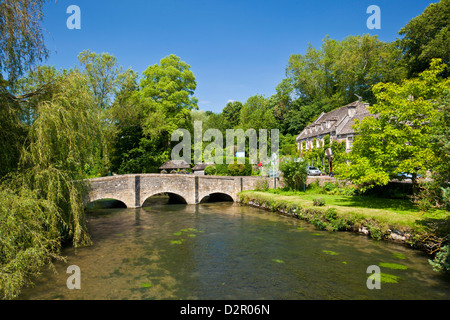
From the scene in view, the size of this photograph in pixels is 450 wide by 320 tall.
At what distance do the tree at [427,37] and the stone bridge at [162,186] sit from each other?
2146cm

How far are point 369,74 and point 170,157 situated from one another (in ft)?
112

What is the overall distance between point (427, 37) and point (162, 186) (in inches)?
1333

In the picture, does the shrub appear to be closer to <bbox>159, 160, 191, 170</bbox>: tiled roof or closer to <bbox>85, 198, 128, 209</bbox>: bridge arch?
<bbox>159, 160, 191, 170</bbox>: tiled roof

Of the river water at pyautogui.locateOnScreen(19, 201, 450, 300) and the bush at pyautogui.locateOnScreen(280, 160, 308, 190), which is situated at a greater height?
the bush at pyautogui.locateOnScreen(280, 160, 308, 190)

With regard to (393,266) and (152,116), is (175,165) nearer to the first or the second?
(152,116)

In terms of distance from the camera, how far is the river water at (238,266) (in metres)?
9.27

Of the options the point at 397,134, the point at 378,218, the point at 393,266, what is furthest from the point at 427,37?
the point at 393,266

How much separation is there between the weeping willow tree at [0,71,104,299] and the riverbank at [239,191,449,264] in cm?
1450

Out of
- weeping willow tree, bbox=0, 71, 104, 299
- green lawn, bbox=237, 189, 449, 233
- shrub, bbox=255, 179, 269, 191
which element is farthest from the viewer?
shrub, bbox=255, 179, 269, 191

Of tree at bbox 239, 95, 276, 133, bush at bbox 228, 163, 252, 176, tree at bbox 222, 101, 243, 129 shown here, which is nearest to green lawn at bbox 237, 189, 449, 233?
bush at bbox 228, 163, 252, 176

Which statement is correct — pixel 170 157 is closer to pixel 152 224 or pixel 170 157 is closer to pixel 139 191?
pixel 139 191

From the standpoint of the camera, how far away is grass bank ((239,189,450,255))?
12.0m

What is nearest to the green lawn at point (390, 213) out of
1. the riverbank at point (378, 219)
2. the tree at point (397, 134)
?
the riverbank at point (378, 219)

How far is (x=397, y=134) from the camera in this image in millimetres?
16516
